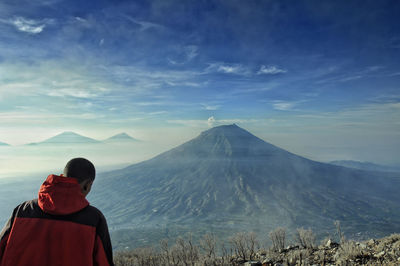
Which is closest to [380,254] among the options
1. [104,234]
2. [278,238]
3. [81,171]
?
[278,238]

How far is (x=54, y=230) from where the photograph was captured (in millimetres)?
Answer: 2877

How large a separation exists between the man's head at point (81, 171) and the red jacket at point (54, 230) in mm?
157

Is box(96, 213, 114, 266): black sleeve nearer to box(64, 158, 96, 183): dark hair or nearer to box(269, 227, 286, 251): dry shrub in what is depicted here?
box(64, 158, 96, 183): dark hair

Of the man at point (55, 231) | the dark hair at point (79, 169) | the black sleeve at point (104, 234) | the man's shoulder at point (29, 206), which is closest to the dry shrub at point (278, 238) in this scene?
the black sleeve at point (104, 234)

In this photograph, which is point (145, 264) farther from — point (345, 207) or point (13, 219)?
Answer: point (345, 207)

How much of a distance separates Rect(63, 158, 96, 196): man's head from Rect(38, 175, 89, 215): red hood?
14 cm

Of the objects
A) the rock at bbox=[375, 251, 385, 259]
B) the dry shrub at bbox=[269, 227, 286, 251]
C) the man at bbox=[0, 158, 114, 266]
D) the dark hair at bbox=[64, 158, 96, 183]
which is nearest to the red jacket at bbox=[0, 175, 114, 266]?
the man at bbox=[0, 158, 114, 266]

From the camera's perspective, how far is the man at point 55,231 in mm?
2887

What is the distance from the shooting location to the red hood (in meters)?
2.90

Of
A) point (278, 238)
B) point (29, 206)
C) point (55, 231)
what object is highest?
point (29, 206)

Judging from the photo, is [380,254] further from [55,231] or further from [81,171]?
[55,231]

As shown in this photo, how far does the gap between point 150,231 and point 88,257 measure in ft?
525

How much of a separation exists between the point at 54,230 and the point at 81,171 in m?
0.71

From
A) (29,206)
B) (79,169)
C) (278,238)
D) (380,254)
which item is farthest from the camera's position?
(278,238)
